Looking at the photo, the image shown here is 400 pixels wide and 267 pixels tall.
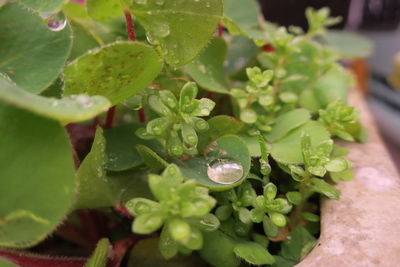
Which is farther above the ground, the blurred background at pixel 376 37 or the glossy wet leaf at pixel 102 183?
the glossy wet leaf at pixel 102 183

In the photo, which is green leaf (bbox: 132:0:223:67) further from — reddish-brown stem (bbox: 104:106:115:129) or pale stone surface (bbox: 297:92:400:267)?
pale stone surface (bbox: 297:92:400:267)

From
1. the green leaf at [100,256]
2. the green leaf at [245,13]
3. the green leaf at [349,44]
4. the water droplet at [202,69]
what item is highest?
the water droplet at [202,69]

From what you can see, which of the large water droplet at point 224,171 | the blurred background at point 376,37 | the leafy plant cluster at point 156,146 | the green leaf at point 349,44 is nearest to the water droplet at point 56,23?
the leafy plant cluster at point 156,146

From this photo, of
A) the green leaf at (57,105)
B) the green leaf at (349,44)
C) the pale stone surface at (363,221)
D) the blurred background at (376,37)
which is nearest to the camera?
the green leaf at (57,105)

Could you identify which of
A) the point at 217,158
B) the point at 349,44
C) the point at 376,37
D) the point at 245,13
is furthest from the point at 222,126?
the point at 376,37

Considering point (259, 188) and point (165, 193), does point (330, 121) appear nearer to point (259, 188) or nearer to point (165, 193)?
point (259, 188)

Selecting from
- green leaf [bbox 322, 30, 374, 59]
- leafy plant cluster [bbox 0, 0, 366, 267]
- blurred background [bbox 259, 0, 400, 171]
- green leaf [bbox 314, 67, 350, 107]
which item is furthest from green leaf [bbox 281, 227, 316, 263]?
blurred background [bbox 259, 0, 400, 171]

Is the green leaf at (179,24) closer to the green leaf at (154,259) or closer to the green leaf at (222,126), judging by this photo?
the green leaf at (222,126)
